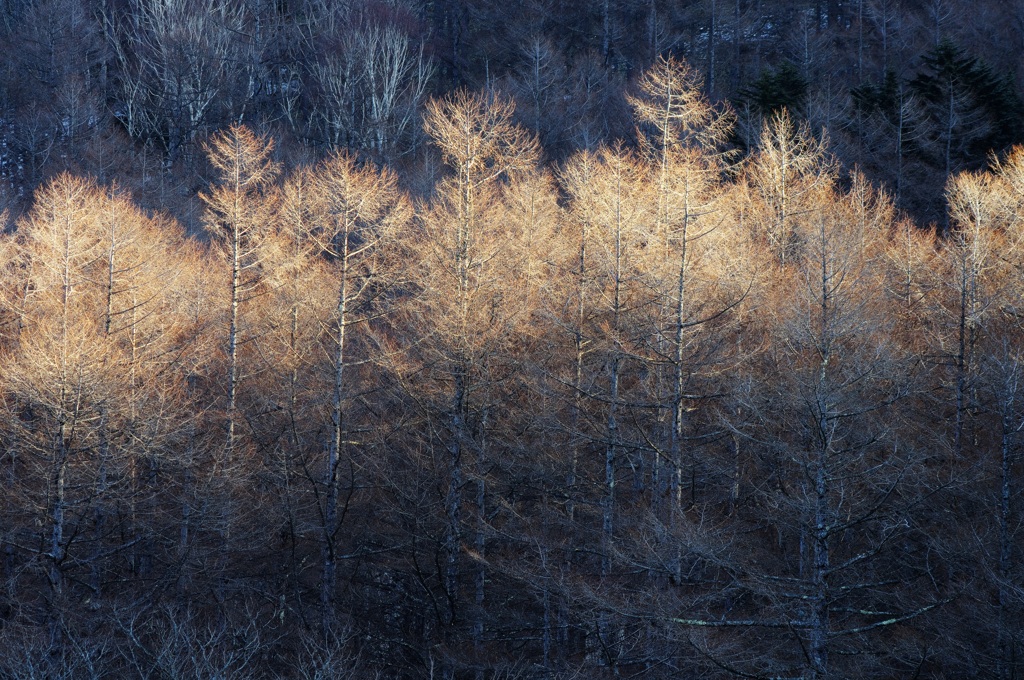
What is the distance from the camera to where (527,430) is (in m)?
21.1

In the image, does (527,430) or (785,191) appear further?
(785,191)

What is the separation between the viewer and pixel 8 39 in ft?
182

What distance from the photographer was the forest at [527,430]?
16031mm

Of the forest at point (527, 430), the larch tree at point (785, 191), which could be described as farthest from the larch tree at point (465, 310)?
the larch tree at point (785, 191)

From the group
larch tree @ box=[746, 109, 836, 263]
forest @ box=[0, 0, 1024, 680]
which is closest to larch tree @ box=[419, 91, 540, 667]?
forest @ box=[0, 0, 1024, 680]

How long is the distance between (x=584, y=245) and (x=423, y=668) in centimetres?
1109

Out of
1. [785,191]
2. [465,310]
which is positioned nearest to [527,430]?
[465,310]

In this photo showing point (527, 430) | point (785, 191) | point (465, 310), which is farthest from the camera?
point (785, 191)

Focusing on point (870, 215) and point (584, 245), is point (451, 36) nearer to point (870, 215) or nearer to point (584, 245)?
point (870, 215)

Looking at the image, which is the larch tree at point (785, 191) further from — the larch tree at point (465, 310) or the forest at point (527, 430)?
the larch tree at point (465, 310)

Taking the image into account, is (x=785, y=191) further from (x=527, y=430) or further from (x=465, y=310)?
(x=465, y=310)

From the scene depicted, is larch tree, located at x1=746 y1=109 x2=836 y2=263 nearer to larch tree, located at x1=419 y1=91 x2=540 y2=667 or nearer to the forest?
the forest


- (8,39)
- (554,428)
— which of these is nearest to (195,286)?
(554,428)

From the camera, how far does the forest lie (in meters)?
16.0
